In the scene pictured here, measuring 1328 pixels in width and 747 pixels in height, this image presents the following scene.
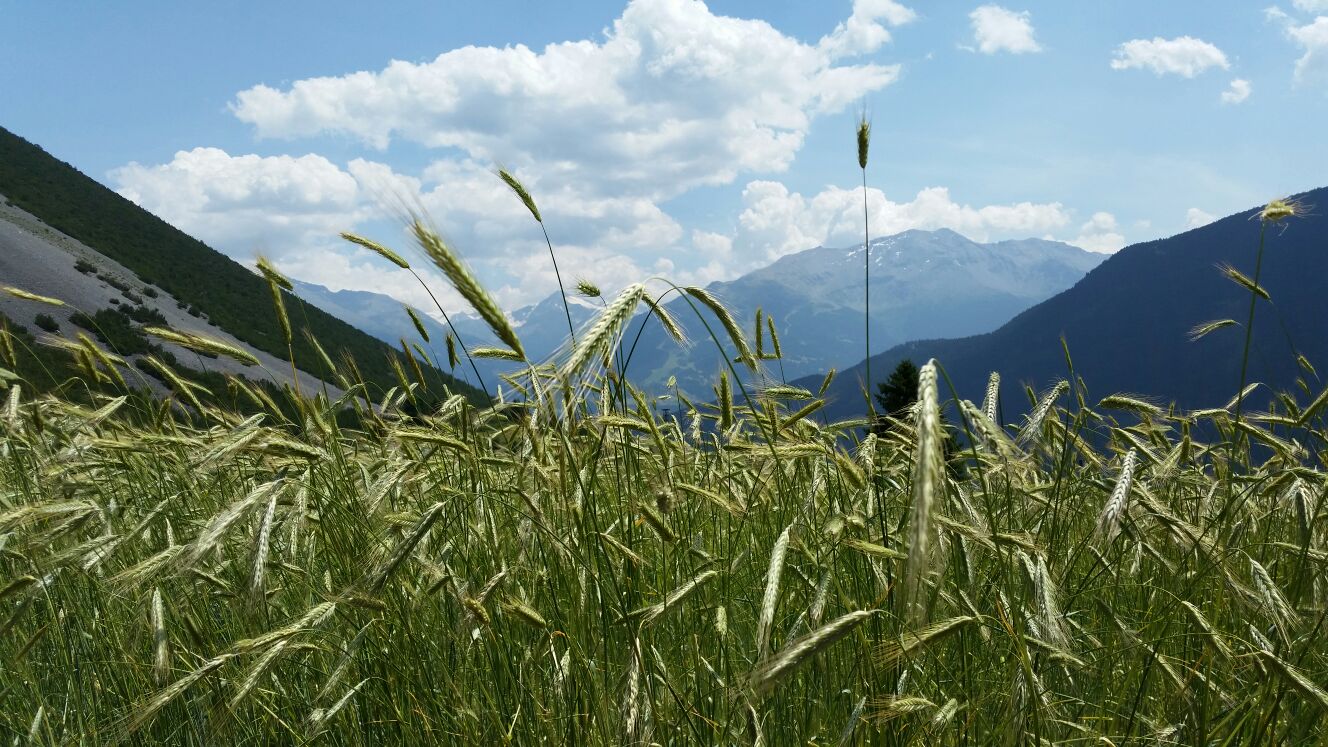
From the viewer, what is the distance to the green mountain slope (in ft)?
169

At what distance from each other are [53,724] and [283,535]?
3.67ft

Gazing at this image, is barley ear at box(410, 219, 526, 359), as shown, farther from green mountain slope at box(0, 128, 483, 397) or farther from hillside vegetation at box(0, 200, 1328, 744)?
green mountain slope at box(0, 128, 483, 397)

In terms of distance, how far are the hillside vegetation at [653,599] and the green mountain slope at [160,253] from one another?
47909 millimetres

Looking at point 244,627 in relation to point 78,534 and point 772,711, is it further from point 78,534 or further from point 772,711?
point 772,711

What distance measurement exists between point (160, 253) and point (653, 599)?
68.5m

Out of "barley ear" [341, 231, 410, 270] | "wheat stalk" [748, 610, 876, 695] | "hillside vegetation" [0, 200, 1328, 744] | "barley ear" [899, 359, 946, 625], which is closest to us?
"barley ear" [899, 359, 946, 625]

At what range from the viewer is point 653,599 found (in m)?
2.92

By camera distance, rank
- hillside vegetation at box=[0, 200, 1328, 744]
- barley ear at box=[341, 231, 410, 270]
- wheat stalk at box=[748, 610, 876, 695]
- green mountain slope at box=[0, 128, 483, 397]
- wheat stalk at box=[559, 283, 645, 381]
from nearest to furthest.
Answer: wheat stalk at box=[748, 610, 876, 695] < wheat stalk at box=[559, 283, 645, 381] < hillside vegetation at box=[0, 200, 1328, 744] < barley ear at box=[341, 231, 410, 270] < green mountain slope at box=[0, 128, 483, 397]

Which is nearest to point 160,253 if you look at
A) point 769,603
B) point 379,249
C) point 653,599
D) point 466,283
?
point 379,249

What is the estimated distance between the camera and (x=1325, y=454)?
363cm

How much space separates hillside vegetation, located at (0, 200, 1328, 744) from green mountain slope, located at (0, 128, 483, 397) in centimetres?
4791

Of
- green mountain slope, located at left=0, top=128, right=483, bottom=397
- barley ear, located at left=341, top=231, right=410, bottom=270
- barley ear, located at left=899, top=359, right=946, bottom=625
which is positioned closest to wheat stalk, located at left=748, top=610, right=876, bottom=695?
barley ear, located at left=899, top=359, right=946, bottom=625

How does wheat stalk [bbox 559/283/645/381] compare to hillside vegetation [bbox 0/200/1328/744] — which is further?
hillside vegetation [bbox 0/200/1328/744]

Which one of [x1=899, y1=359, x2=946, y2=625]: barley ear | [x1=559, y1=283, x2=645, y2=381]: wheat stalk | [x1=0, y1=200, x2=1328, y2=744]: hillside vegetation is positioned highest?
[x1=559, y1=283, x2=645, y2=381]: wheat stalk
